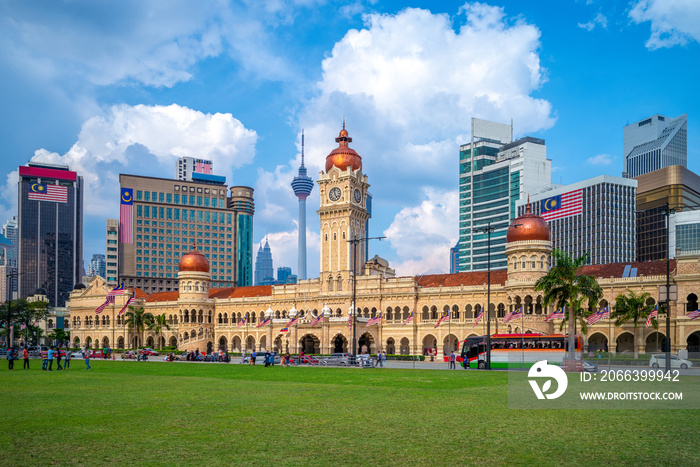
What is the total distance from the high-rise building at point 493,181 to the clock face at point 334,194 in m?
84.6

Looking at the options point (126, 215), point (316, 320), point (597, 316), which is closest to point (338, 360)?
point (597, 316)

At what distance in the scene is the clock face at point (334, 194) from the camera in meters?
95.6

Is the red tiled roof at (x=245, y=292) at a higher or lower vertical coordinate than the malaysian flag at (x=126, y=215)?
lower

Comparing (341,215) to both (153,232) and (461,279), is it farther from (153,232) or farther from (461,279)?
(153,232)

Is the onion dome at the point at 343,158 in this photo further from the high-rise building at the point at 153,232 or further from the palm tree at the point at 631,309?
the high-rise building at the point at 153,232

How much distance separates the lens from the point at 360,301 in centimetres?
9175

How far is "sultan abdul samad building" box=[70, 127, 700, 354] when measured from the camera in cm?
7288

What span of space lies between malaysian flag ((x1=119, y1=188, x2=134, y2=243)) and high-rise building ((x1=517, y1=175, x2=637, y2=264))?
4280 inches

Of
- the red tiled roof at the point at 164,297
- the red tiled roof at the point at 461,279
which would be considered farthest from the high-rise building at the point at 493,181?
the red tiled roof at the point at 164,297

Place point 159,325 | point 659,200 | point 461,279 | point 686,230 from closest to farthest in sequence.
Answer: point 461,279 → point 159,325 → point 686,230 → point 659,200

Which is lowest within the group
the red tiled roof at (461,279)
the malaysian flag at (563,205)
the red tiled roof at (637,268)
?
the red tiled roof at (461,279)

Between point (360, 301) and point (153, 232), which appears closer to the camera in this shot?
point (360, 301)

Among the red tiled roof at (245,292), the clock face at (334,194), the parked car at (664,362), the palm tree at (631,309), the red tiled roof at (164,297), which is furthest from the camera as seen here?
the red tiled roof at (164,297)

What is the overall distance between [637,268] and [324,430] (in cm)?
6644
